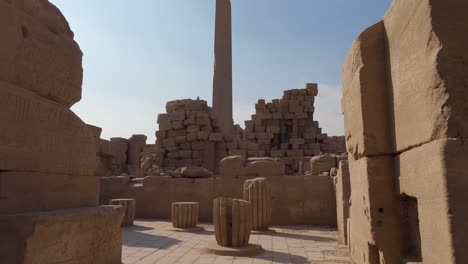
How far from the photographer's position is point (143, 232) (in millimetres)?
9039

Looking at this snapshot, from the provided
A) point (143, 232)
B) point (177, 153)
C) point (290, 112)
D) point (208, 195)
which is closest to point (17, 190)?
point (143, 232)

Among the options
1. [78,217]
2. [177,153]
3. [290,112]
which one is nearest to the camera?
[78,217]

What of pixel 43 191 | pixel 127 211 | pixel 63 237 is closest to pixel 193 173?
pixel 127 211

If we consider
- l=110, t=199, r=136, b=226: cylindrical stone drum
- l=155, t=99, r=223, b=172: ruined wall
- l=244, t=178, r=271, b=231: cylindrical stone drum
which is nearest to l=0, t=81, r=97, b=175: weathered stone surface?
Result: l=244, t=178, r=271, b=231: cylindrical stone drum

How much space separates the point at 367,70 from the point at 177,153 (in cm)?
1425

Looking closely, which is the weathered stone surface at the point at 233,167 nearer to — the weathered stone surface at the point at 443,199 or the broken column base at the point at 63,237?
the broken column base at the point at 63,237

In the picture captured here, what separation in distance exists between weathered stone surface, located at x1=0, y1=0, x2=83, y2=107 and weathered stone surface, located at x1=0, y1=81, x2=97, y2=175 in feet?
0.37

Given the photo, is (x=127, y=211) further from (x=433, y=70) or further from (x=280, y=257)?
(x=433, y=70)

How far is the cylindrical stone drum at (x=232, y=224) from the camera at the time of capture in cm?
676

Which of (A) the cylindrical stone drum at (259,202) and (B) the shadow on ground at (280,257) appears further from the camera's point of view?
(A) the cylindrical stone drum at (259,202)

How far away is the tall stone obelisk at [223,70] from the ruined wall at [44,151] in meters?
15.2

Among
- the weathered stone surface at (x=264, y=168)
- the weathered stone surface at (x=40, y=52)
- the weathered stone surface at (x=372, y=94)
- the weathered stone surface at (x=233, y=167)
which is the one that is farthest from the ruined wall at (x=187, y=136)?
the weathered stone surface at (x=372, y=94)

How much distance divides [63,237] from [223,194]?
8788 mm

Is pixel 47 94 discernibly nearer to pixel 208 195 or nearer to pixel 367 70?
pixel 367 70
